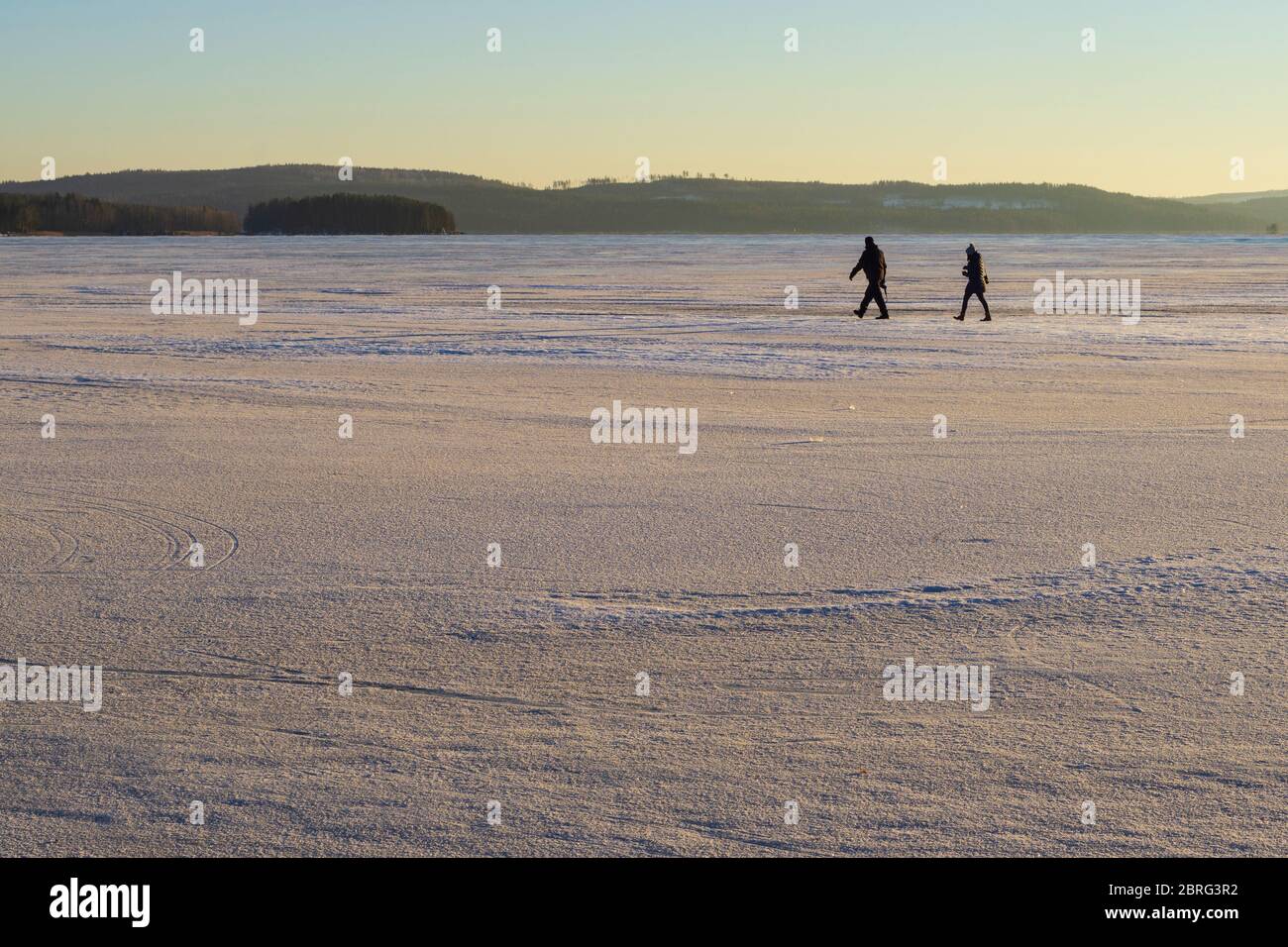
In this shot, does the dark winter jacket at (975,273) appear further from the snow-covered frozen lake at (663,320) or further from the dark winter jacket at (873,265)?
the dark winter jacket at (873,265)

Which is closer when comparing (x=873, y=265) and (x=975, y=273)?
Result: (x=873, y=265)

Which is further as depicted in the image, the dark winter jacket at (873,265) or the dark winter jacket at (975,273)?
the dark winter jacket at (975,273)

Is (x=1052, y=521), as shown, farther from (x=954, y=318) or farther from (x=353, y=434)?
(x=954, y=318)

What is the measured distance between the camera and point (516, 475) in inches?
397

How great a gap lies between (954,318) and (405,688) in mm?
21914

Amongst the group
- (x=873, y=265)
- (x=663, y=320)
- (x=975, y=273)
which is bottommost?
(x=663, y=320)

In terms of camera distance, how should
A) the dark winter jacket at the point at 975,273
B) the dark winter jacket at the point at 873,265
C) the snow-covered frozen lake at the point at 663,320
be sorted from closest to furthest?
the snow-covered frozen lake at the point at 663,320, the dark winter jacket at the point at 873,265, the dark winter jacket at the point at 975,273

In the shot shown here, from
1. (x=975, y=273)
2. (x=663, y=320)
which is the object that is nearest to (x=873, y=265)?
(x=975, y=273)

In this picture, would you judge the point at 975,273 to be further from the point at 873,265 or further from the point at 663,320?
the point at 663,320

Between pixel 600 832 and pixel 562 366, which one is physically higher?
pixel 562 366

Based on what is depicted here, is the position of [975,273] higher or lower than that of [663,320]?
higher

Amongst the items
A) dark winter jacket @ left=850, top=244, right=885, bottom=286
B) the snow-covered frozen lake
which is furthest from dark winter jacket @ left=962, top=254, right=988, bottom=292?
dark winter jacket @ left=850, top=244, right=885, bottom=286

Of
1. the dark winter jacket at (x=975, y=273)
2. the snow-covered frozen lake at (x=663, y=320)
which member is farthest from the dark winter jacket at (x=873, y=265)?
the dark winter jacket at (x=975, y=273)
